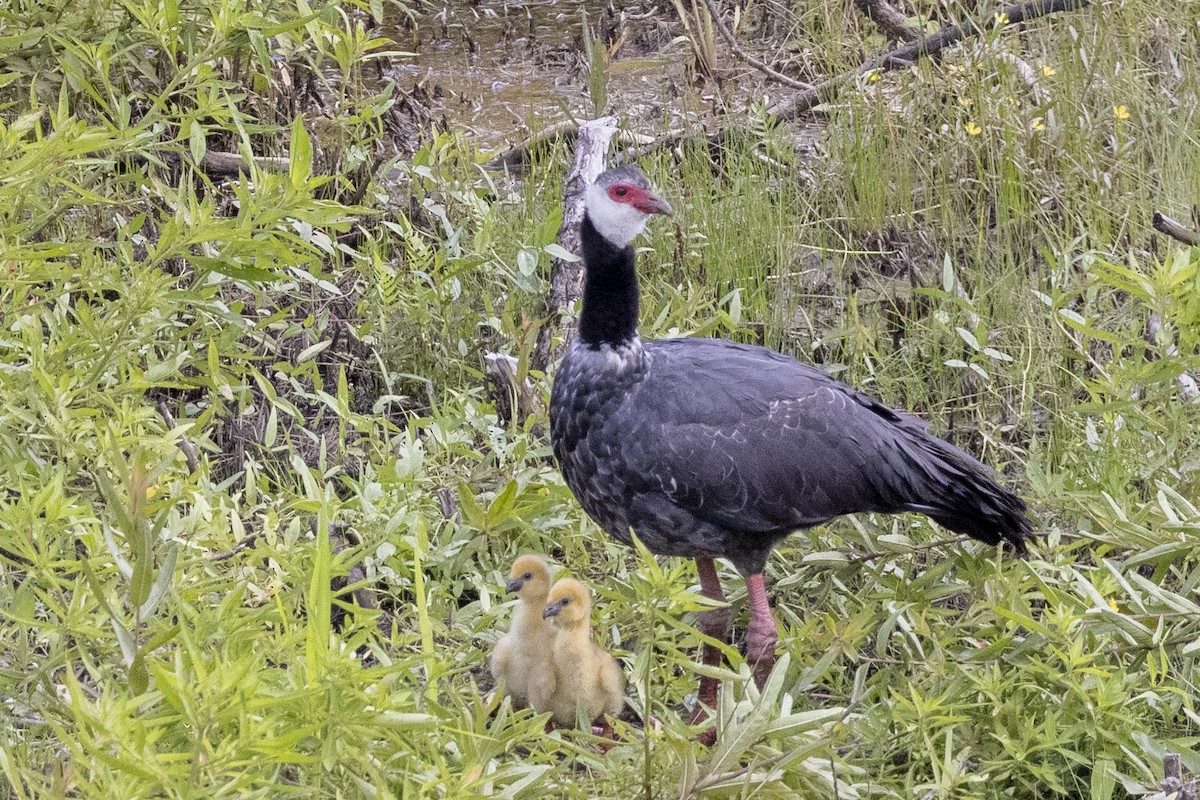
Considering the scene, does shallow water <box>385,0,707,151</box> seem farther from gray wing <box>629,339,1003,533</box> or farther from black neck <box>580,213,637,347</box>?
gray wing <box>629,339,1003,533</box>

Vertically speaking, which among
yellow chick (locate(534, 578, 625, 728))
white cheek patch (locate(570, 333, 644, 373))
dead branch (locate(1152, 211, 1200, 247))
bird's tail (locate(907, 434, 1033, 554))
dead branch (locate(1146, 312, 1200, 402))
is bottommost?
yellow chick (locate(534, 578, 625, 728))

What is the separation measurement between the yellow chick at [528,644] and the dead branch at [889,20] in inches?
142

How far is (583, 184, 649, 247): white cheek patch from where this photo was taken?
3080 mm

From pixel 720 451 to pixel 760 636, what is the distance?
0.44 meters

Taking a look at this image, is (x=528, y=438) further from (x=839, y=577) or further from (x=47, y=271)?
(x=47, y=271)

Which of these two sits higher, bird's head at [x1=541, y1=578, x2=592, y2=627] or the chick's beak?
the chick's beak

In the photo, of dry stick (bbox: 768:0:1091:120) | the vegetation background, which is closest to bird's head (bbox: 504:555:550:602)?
the vegetation background

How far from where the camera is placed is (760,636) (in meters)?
3.01

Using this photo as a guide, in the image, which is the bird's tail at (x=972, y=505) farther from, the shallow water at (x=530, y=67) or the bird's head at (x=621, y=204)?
the shallow water at (x=530, y=67)

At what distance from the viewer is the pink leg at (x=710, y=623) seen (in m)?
3.06

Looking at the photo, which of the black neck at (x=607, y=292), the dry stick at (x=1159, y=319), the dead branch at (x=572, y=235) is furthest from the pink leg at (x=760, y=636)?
the dead branch at (x=572, y=235)

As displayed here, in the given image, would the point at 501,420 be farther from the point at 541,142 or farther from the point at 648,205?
the point at 541,142

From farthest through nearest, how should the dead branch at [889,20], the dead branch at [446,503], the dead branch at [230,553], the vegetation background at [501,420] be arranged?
the dead branch at [889,20] < the dead branch at [446,503] < the dead branch at [230,553] < the vegetation background at [501,420]

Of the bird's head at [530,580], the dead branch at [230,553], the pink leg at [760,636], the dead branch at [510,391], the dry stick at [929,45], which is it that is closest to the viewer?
the dead branch at [230,553]
